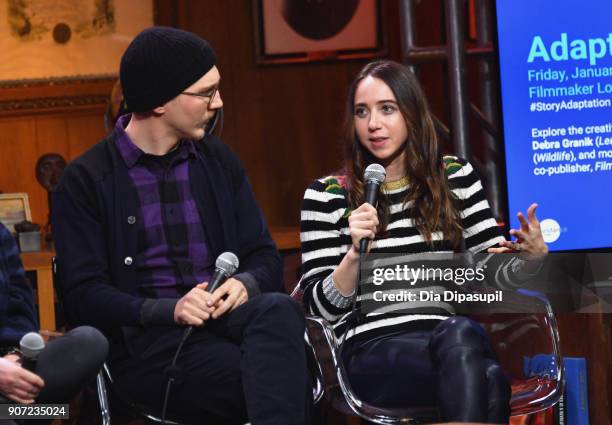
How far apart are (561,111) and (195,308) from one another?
174 cm

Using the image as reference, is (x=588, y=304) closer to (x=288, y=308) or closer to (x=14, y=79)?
(x=288, y=308)

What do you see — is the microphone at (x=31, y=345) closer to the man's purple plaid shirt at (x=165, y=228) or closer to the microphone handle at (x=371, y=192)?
the man's purple plaid shirt at (x=165, y=228)

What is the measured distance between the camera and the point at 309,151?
513 centimetres

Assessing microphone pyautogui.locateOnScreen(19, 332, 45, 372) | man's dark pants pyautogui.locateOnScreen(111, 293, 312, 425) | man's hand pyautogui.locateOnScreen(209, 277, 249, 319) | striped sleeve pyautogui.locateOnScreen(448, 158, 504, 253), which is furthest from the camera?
striped sleeve pyautogui.locateOnScreen(448, 158, 504, 253)

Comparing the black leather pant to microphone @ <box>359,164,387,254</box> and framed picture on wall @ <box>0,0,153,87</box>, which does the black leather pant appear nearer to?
microphone @ <box>359,164,387,254</box>

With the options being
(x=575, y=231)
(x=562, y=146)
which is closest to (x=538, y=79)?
(x=562, y=146)

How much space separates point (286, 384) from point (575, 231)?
164cm

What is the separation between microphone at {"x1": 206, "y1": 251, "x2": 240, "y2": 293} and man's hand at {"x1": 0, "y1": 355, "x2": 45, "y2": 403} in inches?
16.8

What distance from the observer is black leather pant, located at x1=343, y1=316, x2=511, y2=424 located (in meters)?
2.31

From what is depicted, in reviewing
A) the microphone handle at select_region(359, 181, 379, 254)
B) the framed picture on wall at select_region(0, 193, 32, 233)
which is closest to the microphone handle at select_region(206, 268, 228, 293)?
the microphone handle at select_region(359, 181, 379, 254)

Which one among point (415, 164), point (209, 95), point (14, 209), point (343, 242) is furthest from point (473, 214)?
point (14, 209)

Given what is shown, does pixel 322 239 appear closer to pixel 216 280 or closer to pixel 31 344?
pixel 216 280

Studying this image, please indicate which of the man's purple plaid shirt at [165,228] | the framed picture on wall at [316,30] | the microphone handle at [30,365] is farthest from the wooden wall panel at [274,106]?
the microphone handle at [30,365]

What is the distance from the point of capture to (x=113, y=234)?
248cm
